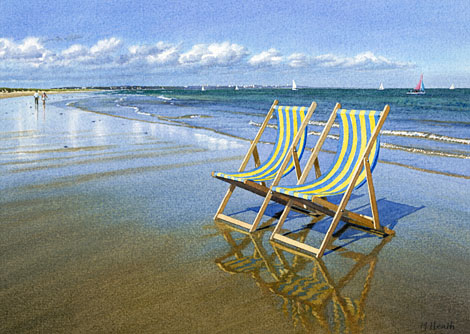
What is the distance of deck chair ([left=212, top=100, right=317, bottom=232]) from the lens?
4.60 meters

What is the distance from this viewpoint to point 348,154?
4660 mm

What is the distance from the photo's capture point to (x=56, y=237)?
167 inches

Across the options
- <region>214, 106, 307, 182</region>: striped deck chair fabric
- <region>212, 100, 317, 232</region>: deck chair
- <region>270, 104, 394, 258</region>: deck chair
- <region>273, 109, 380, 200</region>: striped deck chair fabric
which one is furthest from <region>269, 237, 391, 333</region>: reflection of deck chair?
<region>214, 106, 307, 182</region>: striped deck chair fabric

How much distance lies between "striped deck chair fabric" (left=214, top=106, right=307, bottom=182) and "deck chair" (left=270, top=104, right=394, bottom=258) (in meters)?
0.40

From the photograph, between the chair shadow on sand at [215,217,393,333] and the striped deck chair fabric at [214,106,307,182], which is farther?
the striped deck chair fabric at [214,106,307,182]

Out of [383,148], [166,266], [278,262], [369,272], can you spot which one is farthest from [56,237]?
[383,148]

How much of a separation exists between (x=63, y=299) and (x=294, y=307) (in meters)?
1.57

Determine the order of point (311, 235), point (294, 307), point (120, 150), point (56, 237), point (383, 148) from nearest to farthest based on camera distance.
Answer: point (294, 307)
point (56, 237)
point (311, 235)
point (120, 150)
point (383, 148)

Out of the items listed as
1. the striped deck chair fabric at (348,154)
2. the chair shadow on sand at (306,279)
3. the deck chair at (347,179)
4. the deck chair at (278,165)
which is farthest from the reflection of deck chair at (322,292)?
the deck chair at (278,165)

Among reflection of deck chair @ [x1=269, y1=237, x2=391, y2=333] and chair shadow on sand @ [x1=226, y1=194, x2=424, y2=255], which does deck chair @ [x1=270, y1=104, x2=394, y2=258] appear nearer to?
chair shadow on sand @ [x1=226, y1=194, x2=424, y2=255]

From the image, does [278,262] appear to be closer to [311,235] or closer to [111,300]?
[311,235]

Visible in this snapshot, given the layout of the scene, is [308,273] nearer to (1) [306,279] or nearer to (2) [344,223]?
(1) [306,279]
